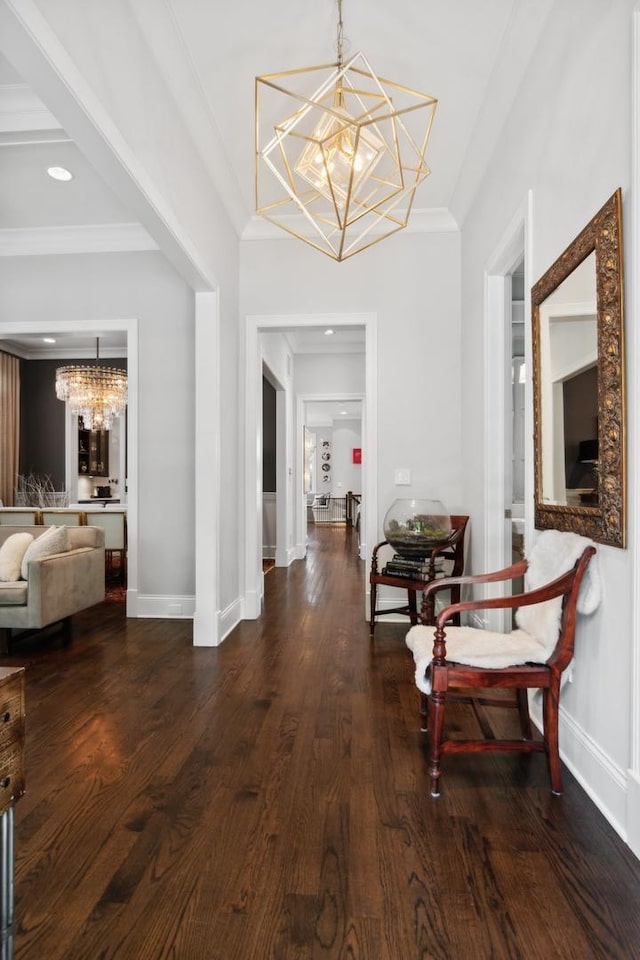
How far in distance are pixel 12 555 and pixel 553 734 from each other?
135 inches

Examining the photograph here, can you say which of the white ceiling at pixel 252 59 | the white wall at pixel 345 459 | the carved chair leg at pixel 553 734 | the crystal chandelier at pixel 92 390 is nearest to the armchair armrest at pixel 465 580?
the carved chair leg at pixel 553 734

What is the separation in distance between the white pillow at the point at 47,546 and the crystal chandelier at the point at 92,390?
340cm

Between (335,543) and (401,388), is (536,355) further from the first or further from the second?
(335,543)

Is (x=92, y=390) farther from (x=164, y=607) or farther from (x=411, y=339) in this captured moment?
(x=411, y=339)

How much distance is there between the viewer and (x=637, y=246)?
157 centimetres

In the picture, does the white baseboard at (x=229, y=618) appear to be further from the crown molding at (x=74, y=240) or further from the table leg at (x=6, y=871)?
Answer: the crown molding at (x=74, y=240)

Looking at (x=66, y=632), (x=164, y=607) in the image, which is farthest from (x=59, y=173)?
(x=164, y=607)

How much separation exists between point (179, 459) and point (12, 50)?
9.69 ft

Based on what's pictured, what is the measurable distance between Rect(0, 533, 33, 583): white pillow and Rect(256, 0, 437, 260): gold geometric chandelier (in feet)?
8.96

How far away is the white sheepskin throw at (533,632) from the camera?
1.86m

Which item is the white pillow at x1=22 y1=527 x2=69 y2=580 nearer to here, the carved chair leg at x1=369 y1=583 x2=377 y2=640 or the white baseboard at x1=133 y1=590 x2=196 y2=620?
the white baseboard at x1=133 y1=590 x2=196 y2=620

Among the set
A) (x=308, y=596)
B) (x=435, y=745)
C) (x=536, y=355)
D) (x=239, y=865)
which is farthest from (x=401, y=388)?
(x=239, y=865)

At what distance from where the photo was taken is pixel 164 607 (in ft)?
14.3

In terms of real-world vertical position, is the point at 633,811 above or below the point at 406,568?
below
